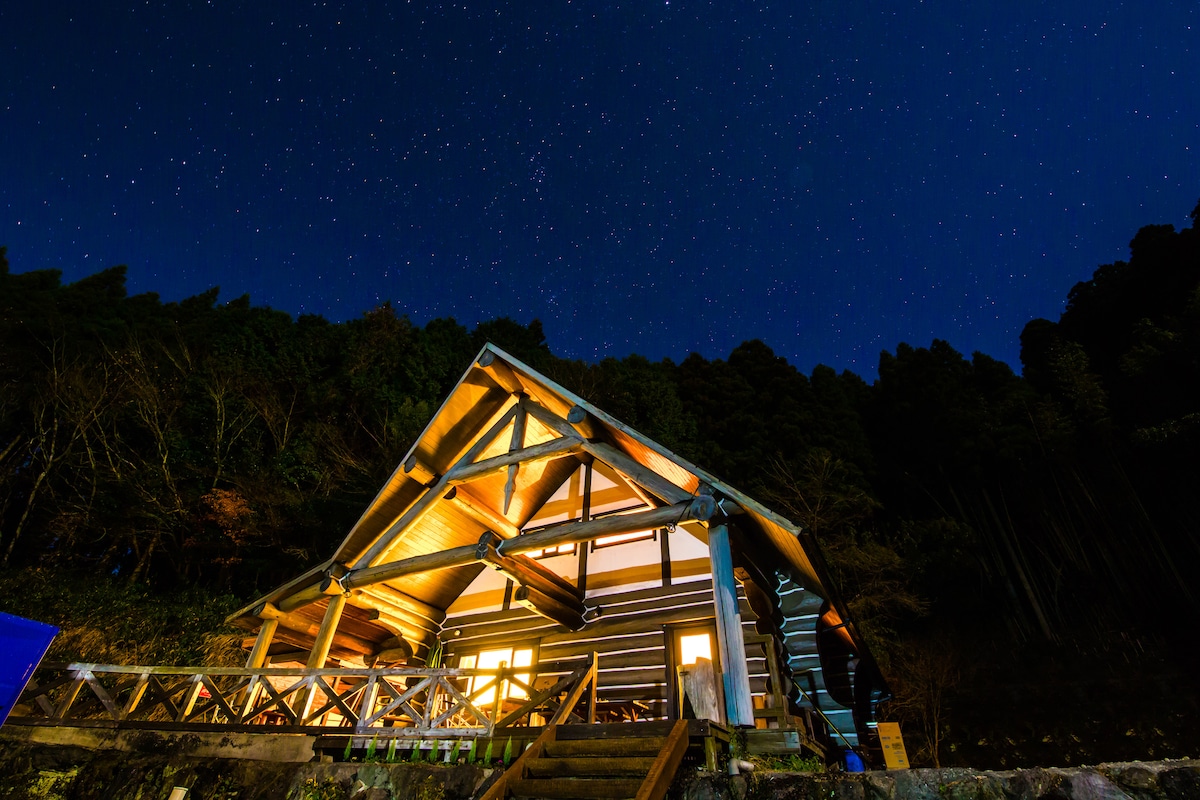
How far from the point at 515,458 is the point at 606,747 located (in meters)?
5.03

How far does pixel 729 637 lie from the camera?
6863 mm

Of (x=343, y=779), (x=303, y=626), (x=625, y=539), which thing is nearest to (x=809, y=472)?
(x=625, y=539)

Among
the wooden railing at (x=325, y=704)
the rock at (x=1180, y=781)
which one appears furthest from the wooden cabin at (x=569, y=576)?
the rock at (x=1180, y=781)

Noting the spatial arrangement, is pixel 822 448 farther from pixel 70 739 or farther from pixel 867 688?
pixel 70 739

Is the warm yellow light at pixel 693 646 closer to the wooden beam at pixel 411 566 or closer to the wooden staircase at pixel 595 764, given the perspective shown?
the wooden beam at pixel 411 566

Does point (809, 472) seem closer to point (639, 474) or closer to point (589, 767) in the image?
point (639, 474)

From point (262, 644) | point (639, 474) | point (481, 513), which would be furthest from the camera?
point (262, 644)

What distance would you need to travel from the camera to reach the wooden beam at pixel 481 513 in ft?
32.9

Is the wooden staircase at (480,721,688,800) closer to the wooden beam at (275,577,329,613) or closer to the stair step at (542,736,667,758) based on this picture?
the stair step at (542,736,667,758)

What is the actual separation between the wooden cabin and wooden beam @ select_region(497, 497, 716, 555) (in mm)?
22

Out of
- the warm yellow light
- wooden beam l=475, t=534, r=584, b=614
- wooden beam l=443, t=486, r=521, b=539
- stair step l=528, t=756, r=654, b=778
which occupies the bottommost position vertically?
stair step l=528, t=756, r=654, b=778

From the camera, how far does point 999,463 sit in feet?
91.8

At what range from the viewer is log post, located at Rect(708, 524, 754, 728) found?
644cm

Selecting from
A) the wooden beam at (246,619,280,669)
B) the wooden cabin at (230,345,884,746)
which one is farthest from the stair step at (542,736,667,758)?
the wooden beam at (246,619,280,669)
